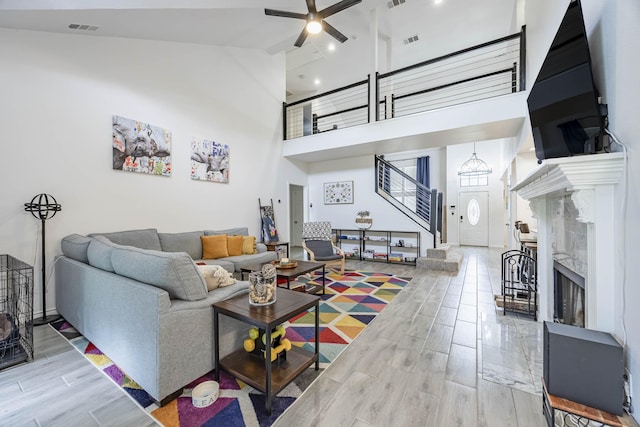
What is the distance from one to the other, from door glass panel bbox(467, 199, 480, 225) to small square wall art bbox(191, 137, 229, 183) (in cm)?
742

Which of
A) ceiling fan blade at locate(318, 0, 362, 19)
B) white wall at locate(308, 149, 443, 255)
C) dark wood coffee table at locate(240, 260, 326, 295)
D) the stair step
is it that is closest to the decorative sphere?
dark wood coffee table at locate(240, 260, 326, 295)

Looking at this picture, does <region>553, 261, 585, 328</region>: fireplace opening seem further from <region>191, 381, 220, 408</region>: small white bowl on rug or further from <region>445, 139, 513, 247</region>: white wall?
<region>445, 139, 513, 247</region>: white wall

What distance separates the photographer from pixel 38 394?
5.73 feet

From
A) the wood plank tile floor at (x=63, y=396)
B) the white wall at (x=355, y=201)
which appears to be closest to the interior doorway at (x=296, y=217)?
the white wall at (x=355, y=201)

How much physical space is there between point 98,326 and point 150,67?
3.69 metres

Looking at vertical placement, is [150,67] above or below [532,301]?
above

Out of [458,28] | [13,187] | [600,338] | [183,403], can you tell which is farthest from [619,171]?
[458,28]

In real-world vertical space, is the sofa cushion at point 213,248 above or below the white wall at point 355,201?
below

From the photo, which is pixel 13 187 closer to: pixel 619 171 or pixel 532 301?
pixel 619 171

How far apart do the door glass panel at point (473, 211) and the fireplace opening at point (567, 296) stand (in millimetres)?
6330

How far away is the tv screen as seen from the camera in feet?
4.63

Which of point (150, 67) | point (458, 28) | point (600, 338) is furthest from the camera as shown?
point (458, 28)

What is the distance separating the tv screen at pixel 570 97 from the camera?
141 centimetres

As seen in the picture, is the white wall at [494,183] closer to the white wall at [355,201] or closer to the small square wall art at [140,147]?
the white wall at [355,201]
